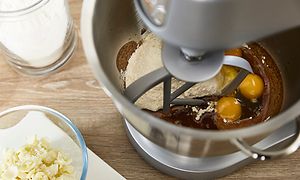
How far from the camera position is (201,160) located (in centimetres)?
63

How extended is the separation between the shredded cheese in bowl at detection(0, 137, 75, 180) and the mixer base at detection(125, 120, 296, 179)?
10 cm

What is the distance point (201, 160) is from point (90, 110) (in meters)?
0.19

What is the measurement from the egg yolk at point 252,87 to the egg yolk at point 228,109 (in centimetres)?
2

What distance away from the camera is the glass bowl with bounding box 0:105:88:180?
675 mm

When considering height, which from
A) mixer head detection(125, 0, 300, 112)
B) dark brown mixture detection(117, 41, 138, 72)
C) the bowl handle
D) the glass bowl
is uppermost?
mixer head detection(125, 0, 300, 112)

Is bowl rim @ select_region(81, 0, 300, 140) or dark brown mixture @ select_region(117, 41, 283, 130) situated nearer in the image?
bowl rim @ select_region(81, 0, 300, 140)

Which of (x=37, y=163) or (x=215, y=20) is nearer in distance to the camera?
(x=215, y=20)

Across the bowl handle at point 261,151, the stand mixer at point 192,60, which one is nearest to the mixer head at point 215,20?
the stand mixer at point 192,60

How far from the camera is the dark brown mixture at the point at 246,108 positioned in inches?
25.8

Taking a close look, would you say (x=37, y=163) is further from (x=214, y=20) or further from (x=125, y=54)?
(x=214, y=20)

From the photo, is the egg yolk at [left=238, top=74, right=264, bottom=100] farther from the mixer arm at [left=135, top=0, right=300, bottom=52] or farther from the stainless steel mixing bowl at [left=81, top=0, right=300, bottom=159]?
the mixer arm at [left=135, top=0, right=300, bottom=52]

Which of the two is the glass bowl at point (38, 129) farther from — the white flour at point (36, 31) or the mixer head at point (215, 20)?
the mixer head at point (215, 20)

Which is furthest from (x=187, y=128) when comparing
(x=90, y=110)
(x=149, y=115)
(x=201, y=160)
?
(x=90, y=110)

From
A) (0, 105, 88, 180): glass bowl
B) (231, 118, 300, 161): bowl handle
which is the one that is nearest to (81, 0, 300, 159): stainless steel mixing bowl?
(231, 118, 300, 161): bowl handle
